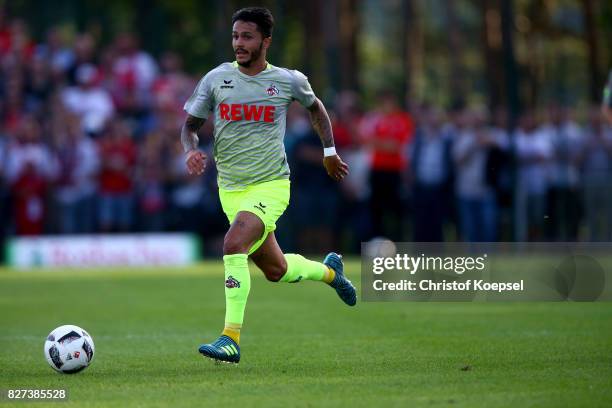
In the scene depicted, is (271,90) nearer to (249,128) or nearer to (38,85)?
(249,128)

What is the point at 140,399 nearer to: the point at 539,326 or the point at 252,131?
the point at 252,131

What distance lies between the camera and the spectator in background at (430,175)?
74.8 feet

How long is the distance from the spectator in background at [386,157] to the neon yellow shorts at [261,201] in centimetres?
1244

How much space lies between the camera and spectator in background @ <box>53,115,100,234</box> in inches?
909

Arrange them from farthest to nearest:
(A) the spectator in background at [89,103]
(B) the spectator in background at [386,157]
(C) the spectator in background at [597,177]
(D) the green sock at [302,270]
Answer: (C) the spectator in background at [597,177]
(A) the spectator in background at [89,103]
(B) the spectator in background at [386,157]
(D) the green sock at [302,270]

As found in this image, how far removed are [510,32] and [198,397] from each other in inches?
679

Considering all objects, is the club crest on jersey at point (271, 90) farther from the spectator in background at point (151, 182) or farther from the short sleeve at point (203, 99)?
the spectator in background at point (151, 182)

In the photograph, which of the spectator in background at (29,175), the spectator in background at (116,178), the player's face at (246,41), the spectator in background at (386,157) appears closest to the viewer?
the player's face at (246,41)

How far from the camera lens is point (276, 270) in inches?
410

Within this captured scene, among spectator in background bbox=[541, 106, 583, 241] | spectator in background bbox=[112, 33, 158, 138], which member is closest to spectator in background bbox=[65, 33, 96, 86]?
spectator in background bbox=[112, 33, 158, 138]

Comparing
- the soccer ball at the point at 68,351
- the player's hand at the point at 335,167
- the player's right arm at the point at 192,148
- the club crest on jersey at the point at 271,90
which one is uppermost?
the club crest on jersey at the point at 271,90

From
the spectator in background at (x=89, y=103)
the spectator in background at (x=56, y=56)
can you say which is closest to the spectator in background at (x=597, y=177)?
the spectator in background at (x=89, y=103)

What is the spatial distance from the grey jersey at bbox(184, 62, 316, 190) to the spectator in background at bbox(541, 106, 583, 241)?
1472 cm

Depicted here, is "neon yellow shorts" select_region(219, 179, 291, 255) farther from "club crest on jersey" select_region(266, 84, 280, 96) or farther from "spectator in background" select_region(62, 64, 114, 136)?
"spectator in background" select_region(62, 64, 114, 136)
